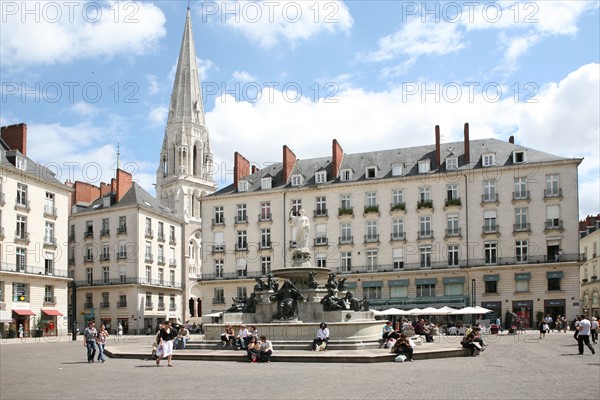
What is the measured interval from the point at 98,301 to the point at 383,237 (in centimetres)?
3101

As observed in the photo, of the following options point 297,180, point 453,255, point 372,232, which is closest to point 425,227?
point 453,255

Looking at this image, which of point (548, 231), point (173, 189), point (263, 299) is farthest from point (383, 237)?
point (173, 189)

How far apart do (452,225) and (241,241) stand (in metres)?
19.8

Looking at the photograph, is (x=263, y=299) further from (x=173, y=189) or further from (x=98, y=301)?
(x=173, y=189)

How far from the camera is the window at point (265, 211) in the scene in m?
63.2

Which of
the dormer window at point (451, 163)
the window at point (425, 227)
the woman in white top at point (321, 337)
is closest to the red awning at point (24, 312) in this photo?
the window at point (425, 227)

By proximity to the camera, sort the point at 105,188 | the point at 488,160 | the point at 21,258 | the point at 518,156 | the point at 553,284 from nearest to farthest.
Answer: the point at 553,284 → the point at 21,258 → the point at 518,156 → the point at 488,160 → the point at 105,188

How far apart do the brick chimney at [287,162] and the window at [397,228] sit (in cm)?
1140

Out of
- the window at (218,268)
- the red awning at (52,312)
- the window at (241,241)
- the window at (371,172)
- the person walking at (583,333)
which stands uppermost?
the window at (371,172)

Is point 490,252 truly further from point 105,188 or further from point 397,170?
point 105,188

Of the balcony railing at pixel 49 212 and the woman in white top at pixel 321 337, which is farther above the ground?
the balcony railing at pixel 49 212

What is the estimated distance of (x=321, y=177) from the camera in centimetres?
6259

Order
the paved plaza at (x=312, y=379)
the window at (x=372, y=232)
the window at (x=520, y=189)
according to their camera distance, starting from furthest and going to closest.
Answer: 1. the window at (x=372, y=232)
2. the window at (x=520, y=189)
3. the paved plaza at (x=312, y=379)

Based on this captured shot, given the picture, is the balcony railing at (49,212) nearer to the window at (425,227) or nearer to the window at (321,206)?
the window at (321,206)
